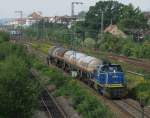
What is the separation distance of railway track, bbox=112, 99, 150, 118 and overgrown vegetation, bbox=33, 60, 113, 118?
2.01 meters

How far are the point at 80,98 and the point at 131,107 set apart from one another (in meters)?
4.23

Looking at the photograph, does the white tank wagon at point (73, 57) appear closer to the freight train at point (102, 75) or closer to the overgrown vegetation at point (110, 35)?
the freight train at point (102, 75)

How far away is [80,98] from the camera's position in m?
34.4

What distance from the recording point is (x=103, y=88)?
3628cm

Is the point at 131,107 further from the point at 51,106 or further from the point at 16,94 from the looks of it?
the point at 16,94

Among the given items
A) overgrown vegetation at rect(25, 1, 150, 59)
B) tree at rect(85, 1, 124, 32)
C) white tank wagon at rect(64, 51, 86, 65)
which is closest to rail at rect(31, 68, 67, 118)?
white tank wagon at rect(64, 51, 86, 65)

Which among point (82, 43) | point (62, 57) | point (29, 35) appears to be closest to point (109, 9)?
point (82, 43)

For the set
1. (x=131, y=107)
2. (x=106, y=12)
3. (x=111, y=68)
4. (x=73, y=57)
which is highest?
(x=106, y=12)

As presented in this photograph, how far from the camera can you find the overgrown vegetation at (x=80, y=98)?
27.4 m

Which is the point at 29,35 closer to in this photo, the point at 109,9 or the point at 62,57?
the point at 109,9

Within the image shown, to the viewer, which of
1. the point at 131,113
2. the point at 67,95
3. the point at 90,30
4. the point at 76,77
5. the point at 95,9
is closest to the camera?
the point at 131,113

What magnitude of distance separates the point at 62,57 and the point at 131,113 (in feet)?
97.5

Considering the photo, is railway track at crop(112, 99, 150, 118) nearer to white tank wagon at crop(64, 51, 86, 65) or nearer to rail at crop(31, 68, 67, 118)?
rail at crop(31, 68, 67, 118)

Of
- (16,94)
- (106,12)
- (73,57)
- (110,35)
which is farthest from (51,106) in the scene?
(106,12)
